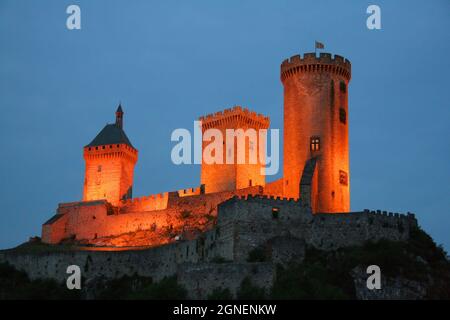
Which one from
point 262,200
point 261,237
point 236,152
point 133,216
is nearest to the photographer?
point 261,237

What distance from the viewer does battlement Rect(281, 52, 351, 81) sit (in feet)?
233

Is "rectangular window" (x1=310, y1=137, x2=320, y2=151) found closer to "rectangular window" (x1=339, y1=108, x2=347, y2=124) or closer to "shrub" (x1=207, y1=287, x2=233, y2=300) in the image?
"rectangular window" (x1=339, y1=108, x2=347, y2=124)

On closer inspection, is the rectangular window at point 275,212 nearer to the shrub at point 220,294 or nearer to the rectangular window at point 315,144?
the shrub at point 220,294

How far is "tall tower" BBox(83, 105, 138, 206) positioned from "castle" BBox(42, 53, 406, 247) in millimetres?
113

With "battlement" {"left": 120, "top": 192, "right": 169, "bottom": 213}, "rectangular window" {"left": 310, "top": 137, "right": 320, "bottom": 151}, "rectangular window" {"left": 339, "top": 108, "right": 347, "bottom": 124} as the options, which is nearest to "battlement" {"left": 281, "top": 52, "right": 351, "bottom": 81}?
"rectangular window" {"left": 339, "top": 108, "right": 347, "bottom": 124}

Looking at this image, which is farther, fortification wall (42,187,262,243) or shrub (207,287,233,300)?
fortification wall (42,187,262,243)

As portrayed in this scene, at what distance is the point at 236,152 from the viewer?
83.6 meters

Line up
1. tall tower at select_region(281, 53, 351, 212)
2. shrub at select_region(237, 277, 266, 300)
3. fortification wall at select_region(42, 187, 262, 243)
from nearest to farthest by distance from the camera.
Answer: shrub at select_region(237, 277, 266, 300) < tall tower at select_region(281, 53, 351, 212) < fortification wall at select_region(42, 187, 262, 243)

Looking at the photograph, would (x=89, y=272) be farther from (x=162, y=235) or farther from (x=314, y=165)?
(x=314, y=165)

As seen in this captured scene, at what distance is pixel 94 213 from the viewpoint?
83.4 metres

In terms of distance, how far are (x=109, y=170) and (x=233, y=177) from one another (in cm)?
1606

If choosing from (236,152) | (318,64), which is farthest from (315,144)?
(236,152)

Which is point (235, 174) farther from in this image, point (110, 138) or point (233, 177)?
point (110, 138)
